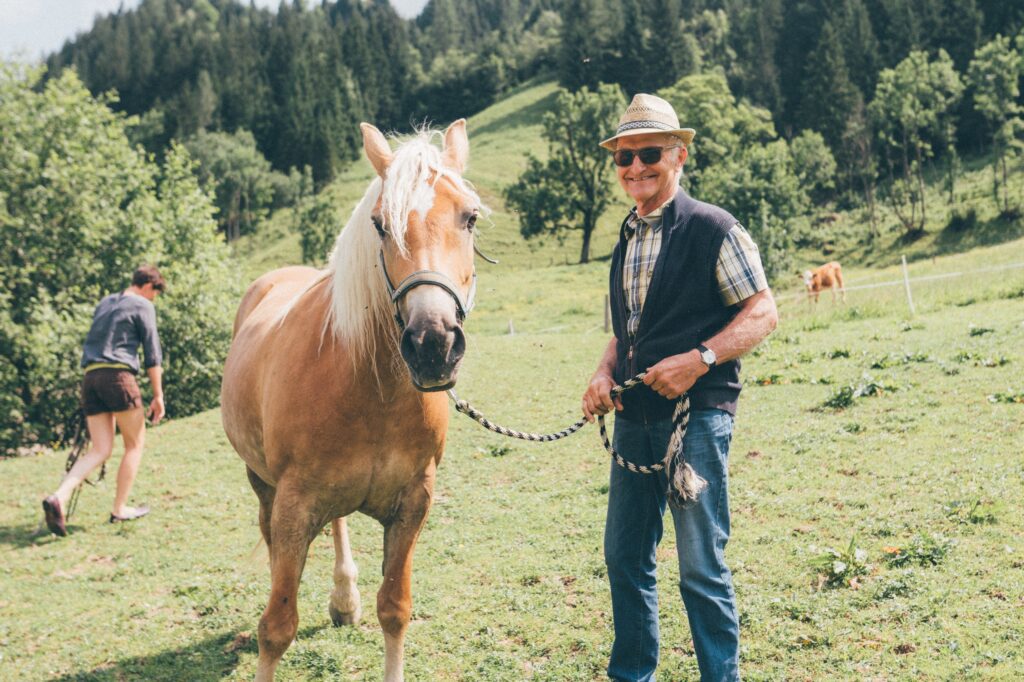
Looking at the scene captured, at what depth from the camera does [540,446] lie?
8453 mm

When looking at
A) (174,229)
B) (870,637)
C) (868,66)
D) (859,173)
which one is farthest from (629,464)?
(868,66)

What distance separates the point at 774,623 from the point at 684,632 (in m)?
0.51

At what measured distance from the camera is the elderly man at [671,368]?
2.86 m

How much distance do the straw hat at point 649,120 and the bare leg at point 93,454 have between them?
6.71 m

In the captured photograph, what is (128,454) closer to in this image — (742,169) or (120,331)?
(120,331)

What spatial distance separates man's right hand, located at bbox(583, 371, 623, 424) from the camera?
10.4 ft

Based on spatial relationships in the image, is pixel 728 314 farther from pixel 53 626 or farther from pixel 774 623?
pixel 53 626

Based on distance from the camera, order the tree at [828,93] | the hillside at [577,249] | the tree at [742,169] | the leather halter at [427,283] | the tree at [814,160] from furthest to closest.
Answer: the tree at [828,93]
the tree at [814,160]
the tree at [742,169]
the hillside at [577,249]
the leather halter at [427,283]

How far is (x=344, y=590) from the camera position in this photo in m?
4.73

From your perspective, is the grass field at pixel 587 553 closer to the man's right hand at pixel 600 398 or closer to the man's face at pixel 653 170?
the man's right hand at pixel 600 398

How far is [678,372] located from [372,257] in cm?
143

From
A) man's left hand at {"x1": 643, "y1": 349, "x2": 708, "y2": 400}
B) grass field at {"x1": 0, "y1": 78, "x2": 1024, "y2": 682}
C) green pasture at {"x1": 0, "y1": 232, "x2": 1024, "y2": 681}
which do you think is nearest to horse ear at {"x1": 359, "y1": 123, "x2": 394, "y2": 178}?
man's left hand at {"x1": 643, "y1": 349, "x2": 708, "y2": 400}

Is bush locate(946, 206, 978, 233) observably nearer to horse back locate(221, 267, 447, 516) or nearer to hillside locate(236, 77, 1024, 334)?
hillside locate(236, 77, 1024, 334)

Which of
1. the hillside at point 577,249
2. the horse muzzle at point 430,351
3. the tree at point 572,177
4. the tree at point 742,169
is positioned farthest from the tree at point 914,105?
the horse muzzle at point 430,351
